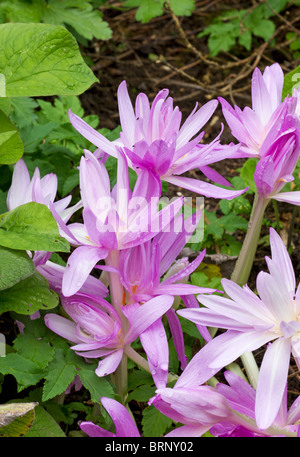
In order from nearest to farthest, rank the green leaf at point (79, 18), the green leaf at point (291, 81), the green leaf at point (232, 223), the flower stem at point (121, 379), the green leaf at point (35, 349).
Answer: the green leaf at point (35, 349) < the flower stem at point (121, 379) < the green leaf at point (291, 81) < the green leaf at point (232, 223) < the green leaf at point (79, 18)

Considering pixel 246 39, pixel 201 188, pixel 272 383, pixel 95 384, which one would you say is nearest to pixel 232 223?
pixel 201 188

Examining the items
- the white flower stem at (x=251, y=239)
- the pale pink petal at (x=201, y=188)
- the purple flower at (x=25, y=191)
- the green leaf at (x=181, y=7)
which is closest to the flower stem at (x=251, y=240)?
the white flower stem at (x=251, y=239)

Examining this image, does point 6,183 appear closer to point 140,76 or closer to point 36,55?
point 36,55

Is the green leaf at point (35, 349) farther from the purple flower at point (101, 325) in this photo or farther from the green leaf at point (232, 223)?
the green leaf at point (232, 223)

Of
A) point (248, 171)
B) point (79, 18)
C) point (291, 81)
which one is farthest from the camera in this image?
point (79, 18)

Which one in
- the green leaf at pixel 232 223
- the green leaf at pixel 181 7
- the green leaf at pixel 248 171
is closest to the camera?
the green leaf at pixel 248 171

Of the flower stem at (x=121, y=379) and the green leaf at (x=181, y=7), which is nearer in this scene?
the flower stem at (x=121, y=379)

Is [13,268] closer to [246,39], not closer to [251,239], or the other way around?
[251,239]
